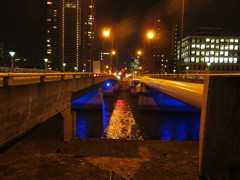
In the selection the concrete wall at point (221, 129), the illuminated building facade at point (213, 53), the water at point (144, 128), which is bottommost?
the water at point (144, 128)

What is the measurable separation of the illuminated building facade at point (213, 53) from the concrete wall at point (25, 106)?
122196 millimetres

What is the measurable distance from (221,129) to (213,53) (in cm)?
13162

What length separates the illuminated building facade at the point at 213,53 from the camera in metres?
125

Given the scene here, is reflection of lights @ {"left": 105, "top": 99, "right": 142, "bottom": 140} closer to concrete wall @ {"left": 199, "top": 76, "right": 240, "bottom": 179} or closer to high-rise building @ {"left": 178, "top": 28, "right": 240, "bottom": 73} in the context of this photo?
concrete wall @ {"left": 199, "top": 76, "right": 240, "bottom": 179}

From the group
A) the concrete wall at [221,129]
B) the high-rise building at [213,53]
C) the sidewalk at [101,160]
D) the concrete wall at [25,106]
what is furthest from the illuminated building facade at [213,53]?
the concrete wall at [221,129]

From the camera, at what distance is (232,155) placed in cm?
470

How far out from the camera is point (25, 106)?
6.86m

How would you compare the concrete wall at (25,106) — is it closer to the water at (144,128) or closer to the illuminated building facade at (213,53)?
the water at (144,128)

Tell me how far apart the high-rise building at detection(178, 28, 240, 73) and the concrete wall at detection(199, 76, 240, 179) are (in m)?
125

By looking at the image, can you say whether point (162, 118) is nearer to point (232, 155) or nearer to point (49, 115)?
point (49, 115)

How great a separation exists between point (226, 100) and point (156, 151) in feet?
11.4

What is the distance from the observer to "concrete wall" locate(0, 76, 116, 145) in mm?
5758

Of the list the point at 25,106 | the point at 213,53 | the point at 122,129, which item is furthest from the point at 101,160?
the point at 213,53

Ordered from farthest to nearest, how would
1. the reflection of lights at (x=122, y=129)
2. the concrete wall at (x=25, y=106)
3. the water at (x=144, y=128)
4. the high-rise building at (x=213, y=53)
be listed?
the high-rise building at (x=213, y=53)
the water at (x=144, y=128)
the reflection of lights at (x=122, y=129)
the concrete wall at (x=25, y=106)
